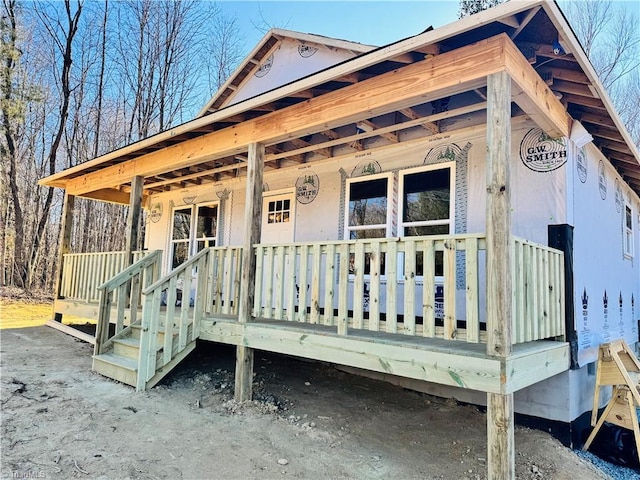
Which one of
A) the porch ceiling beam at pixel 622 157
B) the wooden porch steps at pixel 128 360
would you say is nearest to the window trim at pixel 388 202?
the wooden porch steps at pixel 128 360

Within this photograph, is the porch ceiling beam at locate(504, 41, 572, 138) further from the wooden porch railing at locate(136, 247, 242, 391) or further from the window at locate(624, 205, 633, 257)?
the window at locate(624, 205, 633, 257)

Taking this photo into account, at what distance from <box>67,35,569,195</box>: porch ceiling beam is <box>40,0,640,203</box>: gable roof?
0.05 m

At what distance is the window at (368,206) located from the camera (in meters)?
6.21

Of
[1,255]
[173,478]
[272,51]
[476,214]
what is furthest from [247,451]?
[1,255]

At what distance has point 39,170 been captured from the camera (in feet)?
51.5

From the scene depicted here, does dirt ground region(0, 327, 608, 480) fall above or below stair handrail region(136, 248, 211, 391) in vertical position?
below

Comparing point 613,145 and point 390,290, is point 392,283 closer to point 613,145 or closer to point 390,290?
point 390,290

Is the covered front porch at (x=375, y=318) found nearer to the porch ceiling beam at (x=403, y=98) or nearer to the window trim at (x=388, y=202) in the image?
the window trim at (x=388, y=202)

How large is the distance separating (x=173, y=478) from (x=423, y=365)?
2.17m

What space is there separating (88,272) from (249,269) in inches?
187

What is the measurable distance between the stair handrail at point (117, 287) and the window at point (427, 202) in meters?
3.85

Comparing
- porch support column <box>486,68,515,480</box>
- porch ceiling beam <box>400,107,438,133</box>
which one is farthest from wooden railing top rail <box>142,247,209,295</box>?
porch support column <box>486,68,515,480</box>

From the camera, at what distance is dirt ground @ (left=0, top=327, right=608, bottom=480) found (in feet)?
11.1

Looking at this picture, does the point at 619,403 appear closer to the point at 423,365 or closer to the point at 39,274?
the point at 423,365
